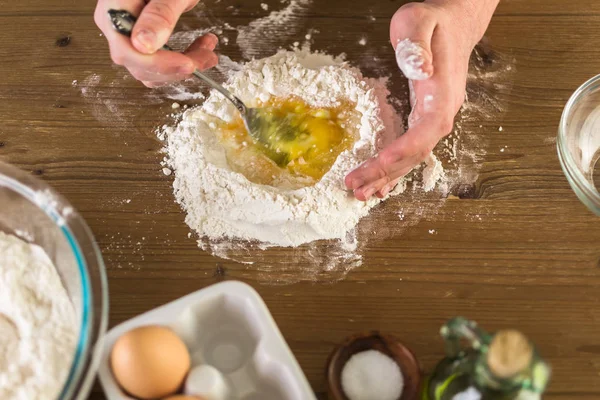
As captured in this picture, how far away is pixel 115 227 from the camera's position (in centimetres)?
97

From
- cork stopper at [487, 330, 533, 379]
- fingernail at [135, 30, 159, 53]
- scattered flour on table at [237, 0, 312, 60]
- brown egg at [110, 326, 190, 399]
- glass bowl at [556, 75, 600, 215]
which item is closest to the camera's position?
cork stopper at [487, 330, 533, 379]

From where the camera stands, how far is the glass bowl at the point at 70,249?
0.71m

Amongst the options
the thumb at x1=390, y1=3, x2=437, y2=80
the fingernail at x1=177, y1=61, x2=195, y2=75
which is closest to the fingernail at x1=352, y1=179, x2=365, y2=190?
the thumb at x1=390, y1=3, x2=437, y2=80

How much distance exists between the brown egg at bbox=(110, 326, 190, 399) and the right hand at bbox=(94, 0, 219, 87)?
0.45m

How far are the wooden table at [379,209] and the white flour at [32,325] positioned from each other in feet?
0.31

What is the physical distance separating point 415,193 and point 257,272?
321mm

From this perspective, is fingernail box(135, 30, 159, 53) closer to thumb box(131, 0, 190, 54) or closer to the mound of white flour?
thumb box(131, 0, 190, 54)

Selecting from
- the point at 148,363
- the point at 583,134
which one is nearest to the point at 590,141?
the point at 583,134

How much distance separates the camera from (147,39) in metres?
0.88

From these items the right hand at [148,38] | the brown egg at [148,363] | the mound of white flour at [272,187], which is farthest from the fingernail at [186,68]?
the brown egg at [148,363]

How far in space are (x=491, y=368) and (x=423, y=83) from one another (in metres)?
0.58

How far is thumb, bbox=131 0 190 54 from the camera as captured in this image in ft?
2.88

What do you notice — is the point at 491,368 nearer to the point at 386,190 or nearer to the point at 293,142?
the point at 386,190

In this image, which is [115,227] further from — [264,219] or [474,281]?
[474,281]
